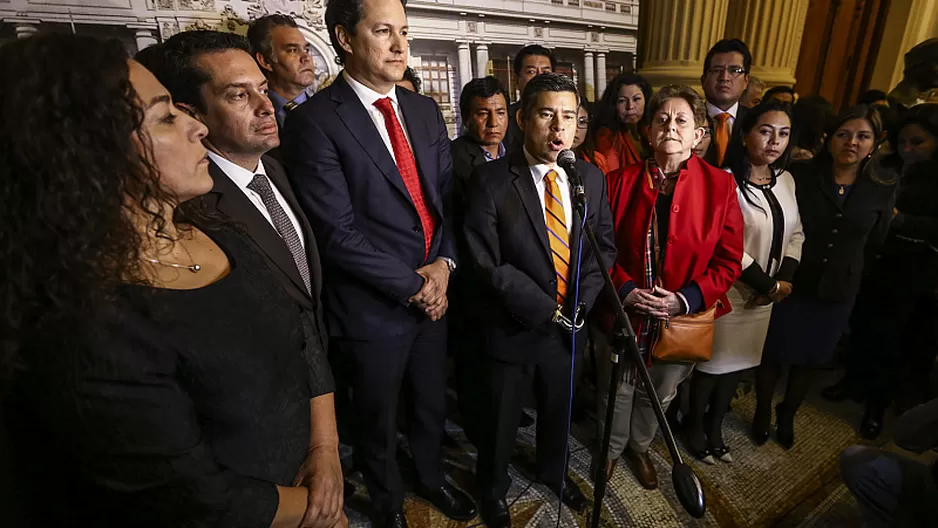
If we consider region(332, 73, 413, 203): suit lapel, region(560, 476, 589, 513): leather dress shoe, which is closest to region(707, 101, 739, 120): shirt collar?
region(332, 73, 413, 203): suit lapel

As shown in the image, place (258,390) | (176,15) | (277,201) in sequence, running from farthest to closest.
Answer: (176,15)
(277,201)
(258,390)

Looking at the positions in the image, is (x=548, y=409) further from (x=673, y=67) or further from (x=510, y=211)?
(x=673, y=67)

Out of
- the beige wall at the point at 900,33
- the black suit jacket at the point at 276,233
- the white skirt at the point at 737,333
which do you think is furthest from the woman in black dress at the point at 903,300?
the beige wall at the point at 900,33

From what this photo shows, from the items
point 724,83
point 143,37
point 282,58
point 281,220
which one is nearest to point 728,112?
point 724,83

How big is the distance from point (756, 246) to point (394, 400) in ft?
6.29

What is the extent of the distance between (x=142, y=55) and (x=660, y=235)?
2380 mm

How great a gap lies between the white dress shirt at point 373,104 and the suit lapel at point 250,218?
562mm

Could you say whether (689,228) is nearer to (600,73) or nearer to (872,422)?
(872,422)

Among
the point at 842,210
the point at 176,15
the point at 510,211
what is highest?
the point at 176,15

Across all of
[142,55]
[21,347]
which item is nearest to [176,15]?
[142,55]

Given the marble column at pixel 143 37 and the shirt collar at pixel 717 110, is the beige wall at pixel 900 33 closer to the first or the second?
the shirt collar at pixel 717 110

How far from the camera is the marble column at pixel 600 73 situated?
3.81m

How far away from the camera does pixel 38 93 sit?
0.76m

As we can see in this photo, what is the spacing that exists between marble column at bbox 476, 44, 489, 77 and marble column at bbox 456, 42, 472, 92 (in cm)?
7
